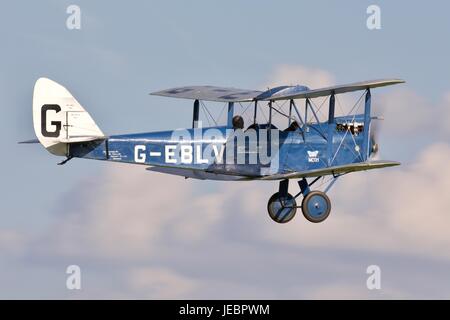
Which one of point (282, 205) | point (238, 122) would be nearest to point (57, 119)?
point (238, 122)

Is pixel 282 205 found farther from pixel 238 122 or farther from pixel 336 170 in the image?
pixel 238 122

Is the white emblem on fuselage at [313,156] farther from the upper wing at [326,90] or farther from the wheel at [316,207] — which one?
the upper wing at [326,90]

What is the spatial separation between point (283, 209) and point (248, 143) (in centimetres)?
214

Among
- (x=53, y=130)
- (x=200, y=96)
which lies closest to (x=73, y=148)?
(x=53, y=130)

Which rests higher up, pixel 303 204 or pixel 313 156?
pixel 313 156

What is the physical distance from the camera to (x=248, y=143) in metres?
49.4

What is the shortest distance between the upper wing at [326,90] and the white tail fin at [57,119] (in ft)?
12.3

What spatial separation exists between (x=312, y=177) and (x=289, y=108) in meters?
1.43

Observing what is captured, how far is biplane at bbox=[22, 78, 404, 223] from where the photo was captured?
48062 mm

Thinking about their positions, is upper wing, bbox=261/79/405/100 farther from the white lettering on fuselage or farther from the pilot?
the white lettering on fuselage

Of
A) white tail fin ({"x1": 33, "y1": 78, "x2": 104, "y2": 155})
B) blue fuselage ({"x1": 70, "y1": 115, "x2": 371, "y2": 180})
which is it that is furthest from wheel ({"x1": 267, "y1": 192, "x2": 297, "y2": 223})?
white tail fin ({"x1": 33, "y1": 78, "x2": 104, "y2": 155})

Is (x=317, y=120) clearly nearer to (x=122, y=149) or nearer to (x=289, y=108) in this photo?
(x=289, y=108)

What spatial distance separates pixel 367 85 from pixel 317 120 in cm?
155

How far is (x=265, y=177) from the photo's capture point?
163 ft
